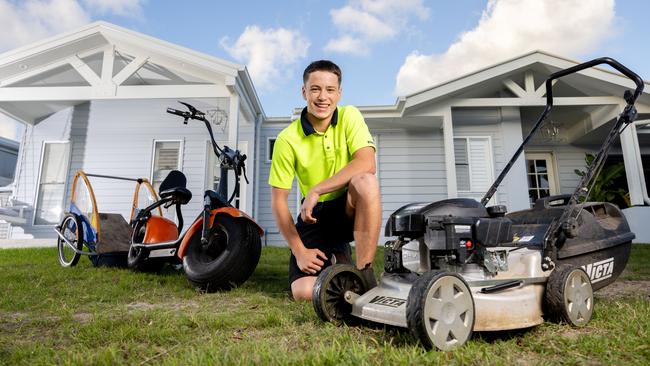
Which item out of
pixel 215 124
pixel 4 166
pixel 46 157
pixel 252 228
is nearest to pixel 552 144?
pixel 215 124

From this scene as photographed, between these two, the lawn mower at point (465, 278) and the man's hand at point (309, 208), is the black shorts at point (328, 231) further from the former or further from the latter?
the lawn mower at point (465, 278)

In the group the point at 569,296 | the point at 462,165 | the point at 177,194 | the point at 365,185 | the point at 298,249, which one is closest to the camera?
the point at 569,296

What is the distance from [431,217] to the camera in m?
1.70

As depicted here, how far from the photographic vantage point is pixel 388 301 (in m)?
1.68

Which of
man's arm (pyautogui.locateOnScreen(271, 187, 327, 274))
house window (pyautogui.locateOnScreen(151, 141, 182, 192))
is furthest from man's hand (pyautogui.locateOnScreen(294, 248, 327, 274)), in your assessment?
house window (pyautogui.locateOnScreen(151, 141, 182, 192))

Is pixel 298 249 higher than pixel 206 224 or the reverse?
the reverse

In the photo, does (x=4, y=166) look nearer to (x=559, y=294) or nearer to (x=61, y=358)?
(x=61, y=358)

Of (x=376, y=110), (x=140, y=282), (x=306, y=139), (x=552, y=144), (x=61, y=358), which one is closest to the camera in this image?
(x=61, y=358)

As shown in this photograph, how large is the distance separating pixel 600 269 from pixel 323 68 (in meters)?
1.86

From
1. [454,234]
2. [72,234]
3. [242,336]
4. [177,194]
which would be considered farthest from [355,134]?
[72,234]

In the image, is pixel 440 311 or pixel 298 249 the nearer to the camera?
pixel 440 311

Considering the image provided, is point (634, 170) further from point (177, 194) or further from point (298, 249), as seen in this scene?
point (177, 194)

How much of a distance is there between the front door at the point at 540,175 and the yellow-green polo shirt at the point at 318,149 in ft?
31.1

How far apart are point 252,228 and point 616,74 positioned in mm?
8607
